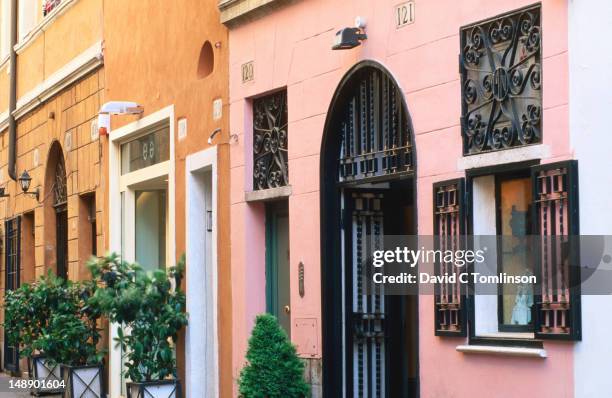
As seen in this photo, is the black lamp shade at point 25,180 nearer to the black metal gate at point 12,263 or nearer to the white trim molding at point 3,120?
the black metal gate at point 12,263

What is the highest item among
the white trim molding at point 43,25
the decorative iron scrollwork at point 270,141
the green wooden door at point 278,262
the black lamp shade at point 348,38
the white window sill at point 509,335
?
the white trim molding at point 43,25

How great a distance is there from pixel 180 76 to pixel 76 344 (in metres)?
4.32

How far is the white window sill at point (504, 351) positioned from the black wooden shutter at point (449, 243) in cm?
14

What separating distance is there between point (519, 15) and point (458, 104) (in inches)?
36.5

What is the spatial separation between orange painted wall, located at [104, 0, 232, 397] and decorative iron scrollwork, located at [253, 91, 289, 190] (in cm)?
53

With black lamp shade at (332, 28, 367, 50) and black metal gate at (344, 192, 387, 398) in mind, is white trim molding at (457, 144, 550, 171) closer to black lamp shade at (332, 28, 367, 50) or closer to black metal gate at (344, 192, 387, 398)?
black lamp shade at (332, 28, 367, 50)

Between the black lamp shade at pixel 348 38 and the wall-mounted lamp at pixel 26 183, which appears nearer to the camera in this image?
the black lamp shade at pixel 348 38

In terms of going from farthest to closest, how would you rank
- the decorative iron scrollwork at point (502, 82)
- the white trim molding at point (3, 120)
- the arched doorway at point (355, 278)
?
the white trim molding at point (3, 120) < the arched doorway at point (355, 278) < the decorative iron scrollwork at point (502, 82)

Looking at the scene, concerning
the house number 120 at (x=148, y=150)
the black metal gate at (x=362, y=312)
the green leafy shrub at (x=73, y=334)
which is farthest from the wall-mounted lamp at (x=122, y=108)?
the black metal gate at (x=362, y=312)

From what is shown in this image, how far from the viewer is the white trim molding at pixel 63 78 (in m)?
18.3

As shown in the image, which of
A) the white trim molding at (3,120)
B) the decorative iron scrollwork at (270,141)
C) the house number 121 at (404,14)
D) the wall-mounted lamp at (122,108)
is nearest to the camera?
the house number 121 at (404,14)

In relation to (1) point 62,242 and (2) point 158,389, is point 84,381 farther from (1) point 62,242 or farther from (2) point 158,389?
(1) point 62,242

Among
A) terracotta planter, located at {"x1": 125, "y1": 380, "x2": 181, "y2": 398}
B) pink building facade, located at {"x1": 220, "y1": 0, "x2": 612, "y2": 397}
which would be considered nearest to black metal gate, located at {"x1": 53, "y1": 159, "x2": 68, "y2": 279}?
terracotta planter, located at {"x1": 125, "y1": 380, "x2": 181, "y2": 398}

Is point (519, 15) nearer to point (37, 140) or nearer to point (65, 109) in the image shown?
point (65, 109)
